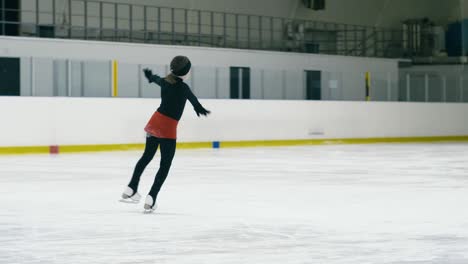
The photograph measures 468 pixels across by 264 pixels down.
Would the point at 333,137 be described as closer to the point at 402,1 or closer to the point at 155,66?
the point at 155,66

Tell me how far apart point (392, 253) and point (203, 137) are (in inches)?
757

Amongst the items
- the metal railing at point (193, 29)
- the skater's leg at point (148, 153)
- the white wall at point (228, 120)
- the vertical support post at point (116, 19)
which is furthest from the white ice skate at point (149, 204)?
the vertical support post at point (116, 19)

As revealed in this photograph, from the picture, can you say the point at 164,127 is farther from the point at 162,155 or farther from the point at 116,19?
the point at 116,19

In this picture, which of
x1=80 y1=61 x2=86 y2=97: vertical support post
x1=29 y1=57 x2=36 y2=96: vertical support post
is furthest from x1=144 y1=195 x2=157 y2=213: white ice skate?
x1=80 y1=61 x2=86 y2=97: vertical support post

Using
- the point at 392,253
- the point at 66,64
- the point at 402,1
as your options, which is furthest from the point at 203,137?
the point at 392,253

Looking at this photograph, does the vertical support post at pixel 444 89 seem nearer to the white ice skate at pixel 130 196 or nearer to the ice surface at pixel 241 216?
the ice surface at pixel 241 216

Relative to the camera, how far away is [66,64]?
76.6ft

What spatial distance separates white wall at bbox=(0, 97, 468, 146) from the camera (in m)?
21.9

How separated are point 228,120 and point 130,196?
16754mm

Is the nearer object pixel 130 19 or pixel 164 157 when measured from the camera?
pixel 164 157

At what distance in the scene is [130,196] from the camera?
30.8ft

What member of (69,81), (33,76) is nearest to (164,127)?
(33,76)

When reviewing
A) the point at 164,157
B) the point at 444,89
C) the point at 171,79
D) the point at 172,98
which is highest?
the point at 444,89

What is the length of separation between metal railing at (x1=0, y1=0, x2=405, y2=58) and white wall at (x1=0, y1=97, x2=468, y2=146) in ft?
15.8
